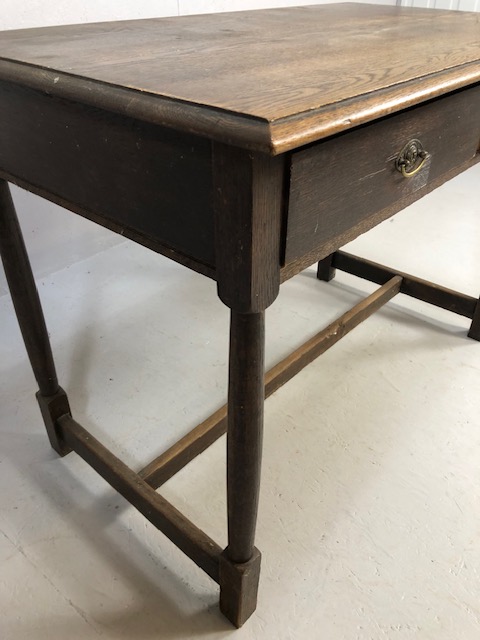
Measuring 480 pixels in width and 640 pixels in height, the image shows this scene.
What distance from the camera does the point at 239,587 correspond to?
87 centimetres

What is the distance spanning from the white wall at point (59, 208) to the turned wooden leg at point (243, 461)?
1.21m

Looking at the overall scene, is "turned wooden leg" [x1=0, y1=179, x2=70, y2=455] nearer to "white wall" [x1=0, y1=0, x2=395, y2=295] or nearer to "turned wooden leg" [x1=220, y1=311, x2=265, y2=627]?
"turned wooden leg" [x1=220, y1=311, x2=265, y2=627]

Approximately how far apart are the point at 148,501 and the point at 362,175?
25.8 inches

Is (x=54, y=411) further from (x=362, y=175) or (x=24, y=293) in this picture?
(x=362, y=175)

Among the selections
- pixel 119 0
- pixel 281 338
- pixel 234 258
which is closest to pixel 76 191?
pixel 234 258

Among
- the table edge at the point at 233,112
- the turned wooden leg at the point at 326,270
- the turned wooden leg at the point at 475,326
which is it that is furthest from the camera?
the turned wooden leg at the point at 326,270

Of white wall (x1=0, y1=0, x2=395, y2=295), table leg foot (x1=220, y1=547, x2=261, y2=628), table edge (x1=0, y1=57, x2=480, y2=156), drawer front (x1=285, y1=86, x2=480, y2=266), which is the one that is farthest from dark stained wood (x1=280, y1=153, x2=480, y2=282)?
white wall (x1=0, y1=0, x2=395, y2=295)

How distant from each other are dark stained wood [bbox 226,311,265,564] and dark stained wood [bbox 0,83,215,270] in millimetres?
92

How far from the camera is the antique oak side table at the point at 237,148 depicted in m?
0.53

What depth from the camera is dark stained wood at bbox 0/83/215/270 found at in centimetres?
58

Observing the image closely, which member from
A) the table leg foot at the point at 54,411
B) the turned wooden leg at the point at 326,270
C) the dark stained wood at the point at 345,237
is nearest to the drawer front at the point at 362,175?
the dark stained wood at the point at 345,237

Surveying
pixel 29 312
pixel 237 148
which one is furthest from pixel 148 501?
pixel 237 148

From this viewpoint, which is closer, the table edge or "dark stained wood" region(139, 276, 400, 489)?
the table edge

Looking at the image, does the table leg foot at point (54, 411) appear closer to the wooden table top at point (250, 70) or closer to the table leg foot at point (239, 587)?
the table leg foot at point (239, 587)
